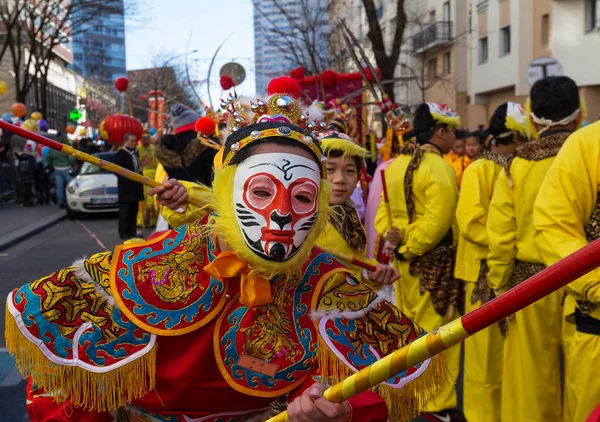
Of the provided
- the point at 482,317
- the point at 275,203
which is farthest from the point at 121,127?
the point at 482,317

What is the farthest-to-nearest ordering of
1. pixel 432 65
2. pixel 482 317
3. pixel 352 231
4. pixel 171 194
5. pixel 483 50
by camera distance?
pixel 432 65 → pixel 483 50 → pixel 352 231 → pixel 171 194 → pixel 482 317

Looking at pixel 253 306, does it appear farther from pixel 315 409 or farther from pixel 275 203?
pixel 315 409

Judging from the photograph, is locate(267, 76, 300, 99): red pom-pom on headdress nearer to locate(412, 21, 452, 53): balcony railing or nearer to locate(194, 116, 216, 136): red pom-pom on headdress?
locate(194, 116, 216, 136): red pom-pom on headdress

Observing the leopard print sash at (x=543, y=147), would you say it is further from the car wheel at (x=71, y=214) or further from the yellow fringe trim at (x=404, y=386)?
the car wheel at (x=71, y=214)

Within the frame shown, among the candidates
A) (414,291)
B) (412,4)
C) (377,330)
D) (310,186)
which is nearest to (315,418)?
(377,330)

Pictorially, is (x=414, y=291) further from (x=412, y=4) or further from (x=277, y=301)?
(x=412, y=4)

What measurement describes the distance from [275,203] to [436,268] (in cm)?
297

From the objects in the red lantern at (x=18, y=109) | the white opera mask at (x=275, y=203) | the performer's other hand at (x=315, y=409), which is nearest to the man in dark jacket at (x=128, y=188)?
the white opera mask at (x=275, y=203)

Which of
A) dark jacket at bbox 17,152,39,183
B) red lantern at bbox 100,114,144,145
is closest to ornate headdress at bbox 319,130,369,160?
red lantern at bbox 100,114,144,145

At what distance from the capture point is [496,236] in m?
4.04

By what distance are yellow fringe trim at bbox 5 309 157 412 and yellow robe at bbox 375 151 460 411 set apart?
283cm

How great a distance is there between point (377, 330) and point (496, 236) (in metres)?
1.89

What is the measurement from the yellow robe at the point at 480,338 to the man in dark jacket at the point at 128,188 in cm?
722

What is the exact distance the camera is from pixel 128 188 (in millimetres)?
11375
